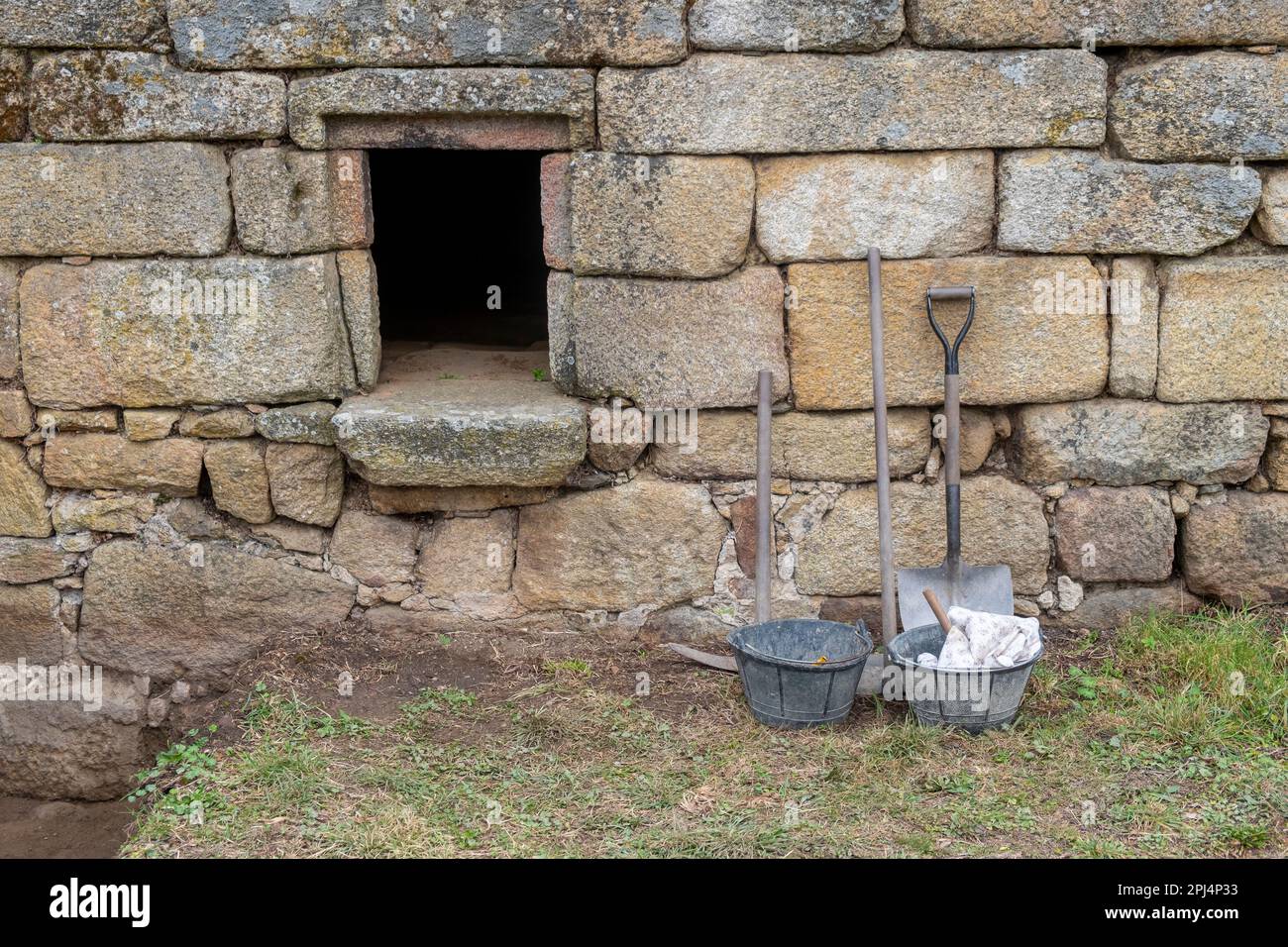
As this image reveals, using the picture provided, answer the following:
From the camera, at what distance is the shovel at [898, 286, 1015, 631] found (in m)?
4.21

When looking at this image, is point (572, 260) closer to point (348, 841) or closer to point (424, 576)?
point (424, 576)

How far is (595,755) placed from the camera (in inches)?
154

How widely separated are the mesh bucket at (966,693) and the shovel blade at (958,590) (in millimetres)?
365

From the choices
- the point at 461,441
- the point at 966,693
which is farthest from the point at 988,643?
the point at 461,441

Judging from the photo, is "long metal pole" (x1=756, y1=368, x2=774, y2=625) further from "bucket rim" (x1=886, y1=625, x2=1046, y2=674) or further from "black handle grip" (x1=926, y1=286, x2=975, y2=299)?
"black handle grip" (x1=926, y1=286, x2=975, y2=299)

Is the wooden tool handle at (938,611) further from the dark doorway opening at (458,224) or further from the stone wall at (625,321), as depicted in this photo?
the dark doorway opening at (458,224)

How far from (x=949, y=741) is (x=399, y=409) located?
226cm

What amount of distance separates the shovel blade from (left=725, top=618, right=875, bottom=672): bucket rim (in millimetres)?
229

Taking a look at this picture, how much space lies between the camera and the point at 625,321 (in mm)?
4316

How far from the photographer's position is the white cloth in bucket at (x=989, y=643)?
12.9 feet

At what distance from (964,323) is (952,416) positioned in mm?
349

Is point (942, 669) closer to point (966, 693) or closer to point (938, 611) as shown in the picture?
point (966, 693)
